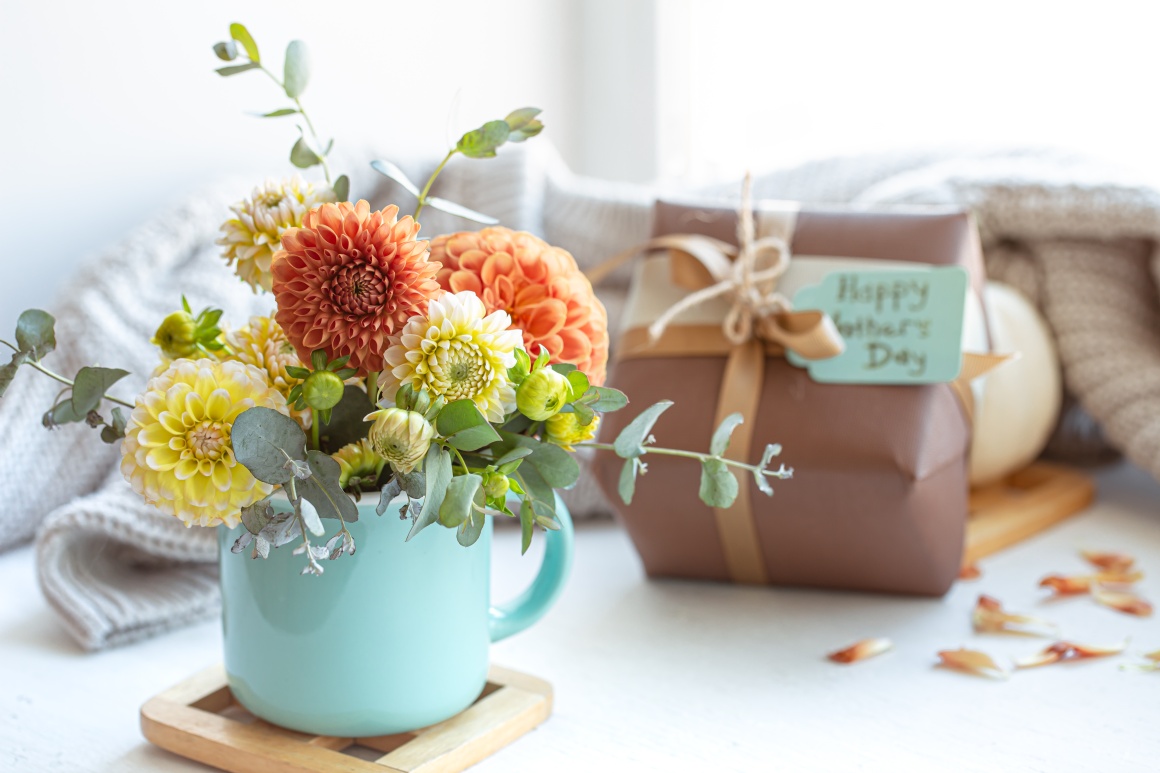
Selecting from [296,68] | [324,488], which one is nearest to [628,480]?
[324,488]

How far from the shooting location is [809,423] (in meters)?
0.68

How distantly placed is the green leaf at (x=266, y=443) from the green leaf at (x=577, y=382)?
0.36 feet

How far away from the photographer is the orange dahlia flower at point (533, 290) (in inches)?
18.6

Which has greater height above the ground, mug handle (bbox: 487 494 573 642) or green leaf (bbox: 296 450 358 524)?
green leaf (bbox: 296 450 358 524)

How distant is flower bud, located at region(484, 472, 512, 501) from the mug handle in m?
0.12

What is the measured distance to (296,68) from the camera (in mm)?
488

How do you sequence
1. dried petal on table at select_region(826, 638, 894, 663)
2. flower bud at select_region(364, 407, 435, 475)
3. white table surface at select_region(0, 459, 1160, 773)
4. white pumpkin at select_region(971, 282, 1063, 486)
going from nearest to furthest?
flower bud at select_region(364, 407, 435, 475) → white table surface at select_region(0, 459, 1160, 773) → dried petal on table at select_region(826, 638, 894, 663) → white pumpkin at select_region(971, 282, 1063, 486)

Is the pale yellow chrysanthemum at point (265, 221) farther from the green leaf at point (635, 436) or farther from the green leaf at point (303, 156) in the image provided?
the green leaf at point (635, 436)

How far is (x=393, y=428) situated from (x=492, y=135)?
15 cm

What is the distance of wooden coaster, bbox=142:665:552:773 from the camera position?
48 centimetres

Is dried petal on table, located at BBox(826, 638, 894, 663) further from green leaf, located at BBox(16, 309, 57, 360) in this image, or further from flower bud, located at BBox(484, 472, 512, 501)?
green leaf, located at BBox(16, 309, 57, 360)

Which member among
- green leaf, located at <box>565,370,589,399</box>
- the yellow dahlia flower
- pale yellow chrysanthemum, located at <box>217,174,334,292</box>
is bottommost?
the yellow dahlia flower

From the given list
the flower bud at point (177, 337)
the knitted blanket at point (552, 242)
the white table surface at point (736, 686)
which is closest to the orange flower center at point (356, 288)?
the flower bud at point (177, 337)

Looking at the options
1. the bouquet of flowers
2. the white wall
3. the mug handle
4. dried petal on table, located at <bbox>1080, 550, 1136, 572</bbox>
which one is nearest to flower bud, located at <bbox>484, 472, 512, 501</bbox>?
the bouquet of flowers
